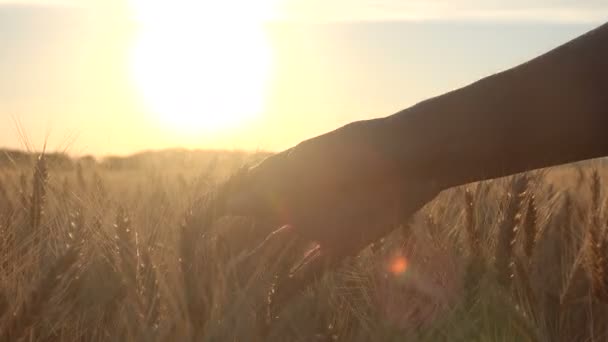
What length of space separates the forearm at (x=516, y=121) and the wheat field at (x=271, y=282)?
0.13 meters

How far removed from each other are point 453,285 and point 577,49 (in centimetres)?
56

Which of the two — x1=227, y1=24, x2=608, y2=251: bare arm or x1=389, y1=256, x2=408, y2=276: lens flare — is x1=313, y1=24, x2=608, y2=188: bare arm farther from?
x1=389, y1=256, x2=408, y2=276: lens flare

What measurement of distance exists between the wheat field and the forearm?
0.43 feet

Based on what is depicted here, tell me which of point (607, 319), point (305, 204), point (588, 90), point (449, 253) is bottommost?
point (607, 319)

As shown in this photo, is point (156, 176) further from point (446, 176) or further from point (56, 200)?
point (446, 176)

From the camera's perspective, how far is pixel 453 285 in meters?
1.87

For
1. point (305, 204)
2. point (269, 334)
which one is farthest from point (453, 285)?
point (269, 334)

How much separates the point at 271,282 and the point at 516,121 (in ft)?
2.16

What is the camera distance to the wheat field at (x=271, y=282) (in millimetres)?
1492

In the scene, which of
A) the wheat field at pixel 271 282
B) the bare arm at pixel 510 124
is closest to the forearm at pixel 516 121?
the bare arm at pixel 510 124

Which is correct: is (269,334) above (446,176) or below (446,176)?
below

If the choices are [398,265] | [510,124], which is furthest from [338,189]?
[510,124]

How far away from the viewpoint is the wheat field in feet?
4.90

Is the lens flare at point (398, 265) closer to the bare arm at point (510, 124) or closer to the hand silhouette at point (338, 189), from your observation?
the hand silhouette at point (338, 189)
